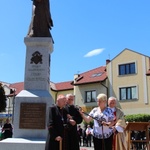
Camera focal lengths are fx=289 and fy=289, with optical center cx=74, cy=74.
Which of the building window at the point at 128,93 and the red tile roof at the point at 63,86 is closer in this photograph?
the building window at the point at 128,93

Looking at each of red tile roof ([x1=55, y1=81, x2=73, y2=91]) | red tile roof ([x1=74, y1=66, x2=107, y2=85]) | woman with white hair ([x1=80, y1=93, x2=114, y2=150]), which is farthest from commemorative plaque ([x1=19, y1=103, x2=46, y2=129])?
red tile roof ([x1=55, y1=81, x2=73, y2=91])

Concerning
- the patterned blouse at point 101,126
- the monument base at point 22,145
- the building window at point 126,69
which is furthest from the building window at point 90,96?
the patterned blouse at point 101,126

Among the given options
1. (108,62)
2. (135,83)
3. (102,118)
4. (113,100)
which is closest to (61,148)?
(102,118)

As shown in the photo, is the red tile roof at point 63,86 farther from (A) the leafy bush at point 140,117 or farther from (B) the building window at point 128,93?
(A) the leafy bush at point 140,117

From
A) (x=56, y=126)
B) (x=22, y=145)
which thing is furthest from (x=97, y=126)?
(x=22, y=145)

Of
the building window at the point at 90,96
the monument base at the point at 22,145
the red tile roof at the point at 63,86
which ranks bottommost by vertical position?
the monument base at the point at 22,145

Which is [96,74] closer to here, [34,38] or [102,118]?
[34,38]

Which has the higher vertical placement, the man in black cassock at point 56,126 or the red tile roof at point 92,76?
the red tile roof at point 92,76

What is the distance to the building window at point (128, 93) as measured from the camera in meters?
32.0

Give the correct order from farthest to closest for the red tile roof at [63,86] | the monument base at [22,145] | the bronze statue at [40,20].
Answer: the red tile roof at [63,86] → the bronze statue at [40,20] → the monument base at [22,145]

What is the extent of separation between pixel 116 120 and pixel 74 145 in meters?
1.12

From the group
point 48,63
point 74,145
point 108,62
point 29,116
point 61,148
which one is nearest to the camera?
point 61,148

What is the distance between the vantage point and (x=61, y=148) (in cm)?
593

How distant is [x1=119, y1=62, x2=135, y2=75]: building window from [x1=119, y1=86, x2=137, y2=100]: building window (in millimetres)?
1840
